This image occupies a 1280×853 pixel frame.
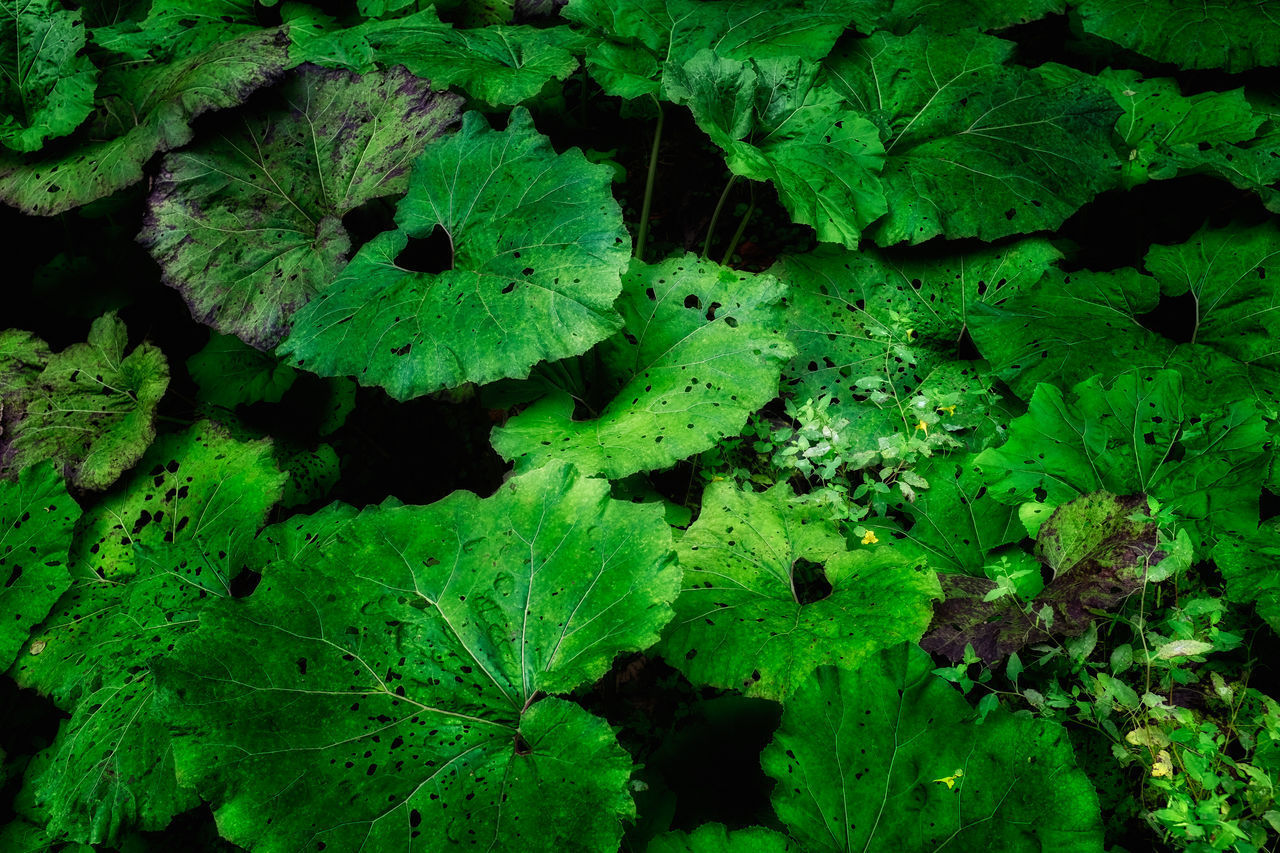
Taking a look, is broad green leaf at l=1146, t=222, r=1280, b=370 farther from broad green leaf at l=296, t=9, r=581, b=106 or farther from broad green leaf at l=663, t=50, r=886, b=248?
broad green leaf at l=296, t=9, r=581, b=106


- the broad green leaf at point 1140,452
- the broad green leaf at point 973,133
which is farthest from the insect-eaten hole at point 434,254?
the broad green leaf at point 1140,452

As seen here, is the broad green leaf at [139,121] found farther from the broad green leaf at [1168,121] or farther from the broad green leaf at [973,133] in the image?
the broad green leaf at [1168,121]

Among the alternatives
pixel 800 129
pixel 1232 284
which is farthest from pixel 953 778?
pixel 800 129

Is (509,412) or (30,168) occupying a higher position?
(30,168)

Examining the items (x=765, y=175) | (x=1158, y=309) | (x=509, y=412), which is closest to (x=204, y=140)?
(x=509, y=412)

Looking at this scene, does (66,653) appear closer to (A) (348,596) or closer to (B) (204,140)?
(A) (348,596)
